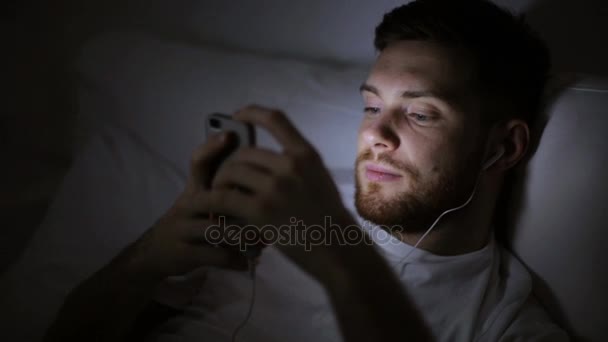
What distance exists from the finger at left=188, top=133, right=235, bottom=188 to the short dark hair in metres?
0.56

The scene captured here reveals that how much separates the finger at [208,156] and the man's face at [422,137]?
367 millimetres

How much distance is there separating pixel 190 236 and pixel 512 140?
703 mm

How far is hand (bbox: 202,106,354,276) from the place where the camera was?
0.43m

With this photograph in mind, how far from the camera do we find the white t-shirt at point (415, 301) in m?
0.75

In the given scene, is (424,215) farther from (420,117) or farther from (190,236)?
(190,236)

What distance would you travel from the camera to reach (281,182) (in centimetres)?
43

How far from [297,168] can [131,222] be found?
0.74 meters

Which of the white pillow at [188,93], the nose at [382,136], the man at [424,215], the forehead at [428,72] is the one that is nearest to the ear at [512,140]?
the man at [424,215]

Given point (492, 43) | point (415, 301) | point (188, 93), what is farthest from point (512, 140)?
point (188, 93)

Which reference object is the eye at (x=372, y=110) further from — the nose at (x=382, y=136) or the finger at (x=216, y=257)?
the finger at (x=216, y=257)

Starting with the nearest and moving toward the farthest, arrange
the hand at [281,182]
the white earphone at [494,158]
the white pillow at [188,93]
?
the hand at [281,182] → the white earphone at [494,158] → the white pillow at [188,93]

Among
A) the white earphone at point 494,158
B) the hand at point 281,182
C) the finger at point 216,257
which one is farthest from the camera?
the white earphone at point 494,158

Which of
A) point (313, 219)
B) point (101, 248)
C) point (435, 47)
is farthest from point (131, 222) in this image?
point (435, 47)

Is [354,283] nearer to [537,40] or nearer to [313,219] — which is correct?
[313,219]
